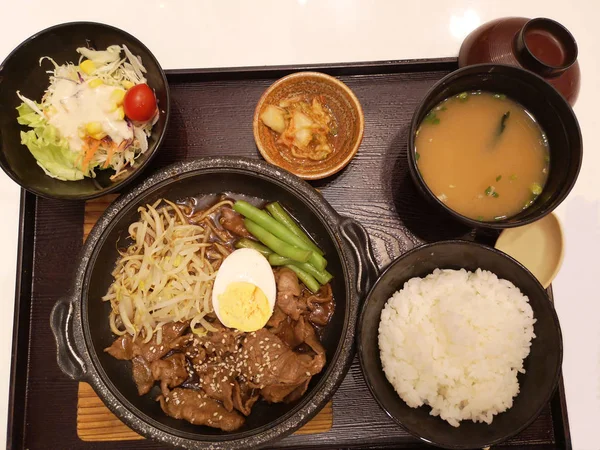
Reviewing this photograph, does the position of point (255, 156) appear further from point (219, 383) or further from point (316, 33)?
point (219, 383)

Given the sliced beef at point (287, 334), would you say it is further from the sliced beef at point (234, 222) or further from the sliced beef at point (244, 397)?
the sliced beef at point (234, 222)

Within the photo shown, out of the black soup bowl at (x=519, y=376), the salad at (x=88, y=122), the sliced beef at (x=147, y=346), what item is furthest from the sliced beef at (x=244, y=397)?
the salad at (x=88, y=122)

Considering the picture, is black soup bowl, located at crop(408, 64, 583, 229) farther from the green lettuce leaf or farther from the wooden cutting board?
the green lettuce leaf

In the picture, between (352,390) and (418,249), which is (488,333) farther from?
(352,390)

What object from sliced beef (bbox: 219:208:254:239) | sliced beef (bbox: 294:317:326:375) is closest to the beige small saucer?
sliced beef (bbox: 294:317:326:375)

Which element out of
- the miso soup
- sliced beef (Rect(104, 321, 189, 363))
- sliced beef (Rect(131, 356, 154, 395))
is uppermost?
the miso soup

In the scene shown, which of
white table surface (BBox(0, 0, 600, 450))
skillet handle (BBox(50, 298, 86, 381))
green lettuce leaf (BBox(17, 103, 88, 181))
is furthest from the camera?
white table surface (BBox(0, 0, 600, 450))
